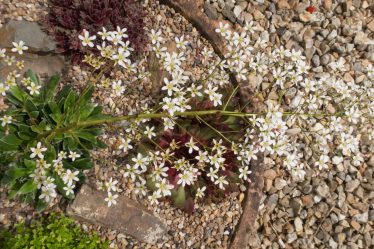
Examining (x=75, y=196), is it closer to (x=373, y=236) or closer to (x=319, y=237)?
(x=319, y=237)

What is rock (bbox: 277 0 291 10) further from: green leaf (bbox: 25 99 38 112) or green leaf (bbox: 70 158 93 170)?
green leaf (bbox: 25 99 38 112)

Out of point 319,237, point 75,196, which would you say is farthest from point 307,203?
point 75,196

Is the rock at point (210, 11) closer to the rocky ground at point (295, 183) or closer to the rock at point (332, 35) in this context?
the rocky ground at point (295, 183)

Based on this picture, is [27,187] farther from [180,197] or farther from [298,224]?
Answer: [298,224]

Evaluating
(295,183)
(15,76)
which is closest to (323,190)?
(295,183)

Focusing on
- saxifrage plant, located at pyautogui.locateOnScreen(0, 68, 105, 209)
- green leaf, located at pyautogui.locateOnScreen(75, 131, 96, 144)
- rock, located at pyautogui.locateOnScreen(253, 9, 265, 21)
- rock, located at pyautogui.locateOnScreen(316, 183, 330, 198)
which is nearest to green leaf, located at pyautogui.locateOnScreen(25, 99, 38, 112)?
saxifrage plant, located at pyautogui.locateOnScreen(0, 68, 105, 209)

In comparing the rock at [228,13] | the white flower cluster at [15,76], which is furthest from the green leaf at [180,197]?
the rock at [228,13]
